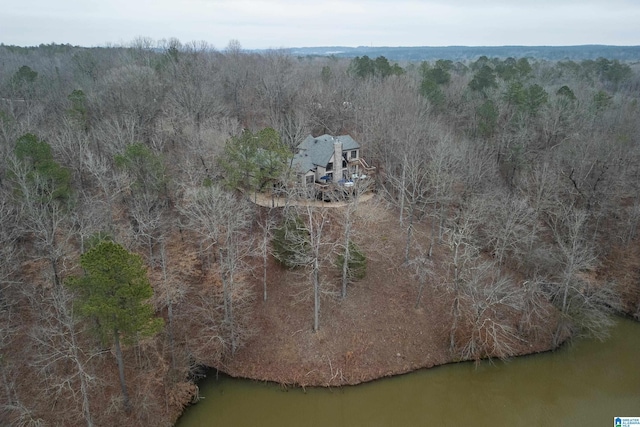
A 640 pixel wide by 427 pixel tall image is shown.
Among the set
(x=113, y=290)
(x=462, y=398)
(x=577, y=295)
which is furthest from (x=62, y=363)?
(x=577, y=295)

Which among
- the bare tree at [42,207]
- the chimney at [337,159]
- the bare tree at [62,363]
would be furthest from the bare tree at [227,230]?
the chimney at [337,159]

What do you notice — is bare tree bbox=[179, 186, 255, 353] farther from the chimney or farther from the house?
the chimney

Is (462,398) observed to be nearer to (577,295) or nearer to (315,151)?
(577,295)

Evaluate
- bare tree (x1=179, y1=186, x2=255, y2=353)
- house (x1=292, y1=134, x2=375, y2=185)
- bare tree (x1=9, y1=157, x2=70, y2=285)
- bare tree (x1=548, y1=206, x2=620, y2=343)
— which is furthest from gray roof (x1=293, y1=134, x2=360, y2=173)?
bare tree (x1=548, y1=206, x2=620, y2=343)

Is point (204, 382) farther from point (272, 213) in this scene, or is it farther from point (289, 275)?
point (272, 213)

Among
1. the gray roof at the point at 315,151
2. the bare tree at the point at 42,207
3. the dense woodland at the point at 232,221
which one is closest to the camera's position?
the dense woodland at the point at 232,221

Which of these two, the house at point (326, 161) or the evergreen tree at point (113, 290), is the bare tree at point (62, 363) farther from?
the house at point (326, 161)
